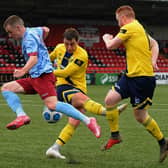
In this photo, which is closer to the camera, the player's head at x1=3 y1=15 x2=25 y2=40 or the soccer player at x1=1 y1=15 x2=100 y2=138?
the soccer player at x1=1 y1=15 x2=100 y2=138

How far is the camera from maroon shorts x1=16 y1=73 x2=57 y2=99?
26.7ft

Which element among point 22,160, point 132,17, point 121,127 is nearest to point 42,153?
point 22,160

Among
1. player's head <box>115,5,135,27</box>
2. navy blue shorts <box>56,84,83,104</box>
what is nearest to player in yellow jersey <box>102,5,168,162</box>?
player's head <box>115,5,135,27</box>

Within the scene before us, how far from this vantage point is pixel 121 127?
41.4 feet

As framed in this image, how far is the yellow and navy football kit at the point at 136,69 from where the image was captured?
795 cm

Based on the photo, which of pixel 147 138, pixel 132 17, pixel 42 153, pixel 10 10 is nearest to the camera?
pixel 132 17

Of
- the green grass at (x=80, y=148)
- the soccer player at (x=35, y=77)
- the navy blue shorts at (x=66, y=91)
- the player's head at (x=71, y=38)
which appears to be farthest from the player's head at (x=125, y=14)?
the green grass at (x=80, y=148)

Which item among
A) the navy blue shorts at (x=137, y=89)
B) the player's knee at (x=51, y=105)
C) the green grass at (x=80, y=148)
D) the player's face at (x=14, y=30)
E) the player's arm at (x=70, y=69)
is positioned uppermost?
the player's face at (x=14, y=30)

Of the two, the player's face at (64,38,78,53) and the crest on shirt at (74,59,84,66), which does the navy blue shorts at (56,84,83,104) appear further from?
the player's face at (64,38,78,53)

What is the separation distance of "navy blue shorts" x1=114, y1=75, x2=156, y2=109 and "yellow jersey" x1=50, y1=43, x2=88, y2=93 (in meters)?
0.71

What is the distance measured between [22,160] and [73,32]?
190 cm

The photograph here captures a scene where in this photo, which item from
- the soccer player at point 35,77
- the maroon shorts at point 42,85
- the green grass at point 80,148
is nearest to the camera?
the green grass at point 80,148

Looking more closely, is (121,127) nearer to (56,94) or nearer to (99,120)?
(99,120)

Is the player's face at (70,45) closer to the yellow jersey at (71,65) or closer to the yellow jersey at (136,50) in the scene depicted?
the yellow jersey at (71,65)
